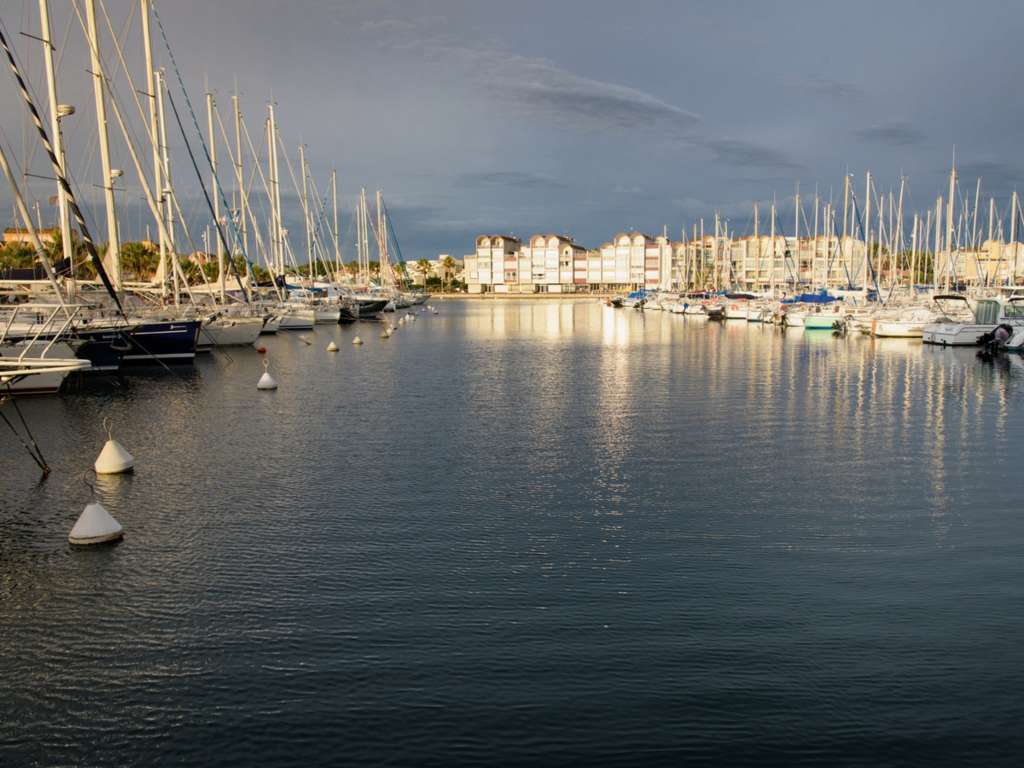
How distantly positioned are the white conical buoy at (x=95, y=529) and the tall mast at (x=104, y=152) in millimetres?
27209

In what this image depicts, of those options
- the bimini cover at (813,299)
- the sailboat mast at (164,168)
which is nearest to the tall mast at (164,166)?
the sailboat mast at (164,168)

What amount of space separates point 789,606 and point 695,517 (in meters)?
4.05

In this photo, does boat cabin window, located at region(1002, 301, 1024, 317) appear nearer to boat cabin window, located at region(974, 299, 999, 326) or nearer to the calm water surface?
boat cabin window, located at region(974, 299, 999, 326)

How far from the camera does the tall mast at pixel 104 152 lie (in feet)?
125

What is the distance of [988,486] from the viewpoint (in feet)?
55.1

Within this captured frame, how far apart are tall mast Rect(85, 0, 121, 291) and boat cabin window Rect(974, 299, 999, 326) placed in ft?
146

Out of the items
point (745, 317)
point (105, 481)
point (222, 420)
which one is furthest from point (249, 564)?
point (745, 317)

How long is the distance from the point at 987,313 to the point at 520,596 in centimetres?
4816

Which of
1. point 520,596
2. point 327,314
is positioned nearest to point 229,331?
point 327,314

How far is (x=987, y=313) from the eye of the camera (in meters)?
50.4

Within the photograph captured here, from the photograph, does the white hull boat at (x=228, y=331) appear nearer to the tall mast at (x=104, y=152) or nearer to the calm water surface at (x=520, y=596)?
the tall mast at (x=104, y=152)

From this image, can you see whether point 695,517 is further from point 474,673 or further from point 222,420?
point 222,420

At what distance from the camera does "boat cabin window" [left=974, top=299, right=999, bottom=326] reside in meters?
49.8

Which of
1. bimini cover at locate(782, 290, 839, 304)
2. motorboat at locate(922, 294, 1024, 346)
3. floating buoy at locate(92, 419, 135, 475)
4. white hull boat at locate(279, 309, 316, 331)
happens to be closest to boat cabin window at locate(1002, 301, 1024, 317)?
motorboat at locate(922, 294, 1024, 346)
